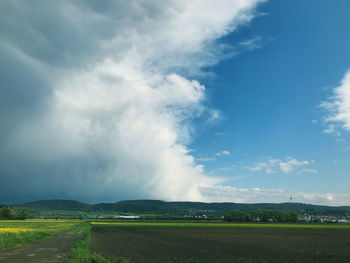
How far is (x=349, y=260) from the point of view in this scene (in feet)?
99.7

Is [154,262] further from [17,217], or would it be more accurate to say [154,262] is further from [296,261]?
[17,217]

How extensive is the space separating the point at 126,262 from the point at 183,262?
529cm

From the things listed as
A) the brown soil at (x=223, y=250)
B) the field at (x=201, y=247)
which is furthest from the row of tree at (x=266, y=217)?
the brown soil at (x=223, y=250)

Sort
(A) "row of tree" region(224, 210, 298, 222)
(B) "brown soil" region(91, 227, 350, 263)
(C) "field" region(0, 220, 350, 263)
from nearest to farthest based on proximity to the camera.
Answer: (C) "field" region(0, 220, 350, 263) → (B) "brown soil" region(91, 227, 350, 263) → (A) "row of tree" region(224, 210, 298, 222)

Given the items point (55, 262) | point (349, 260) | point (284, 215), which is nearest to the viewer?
point (55, 262)

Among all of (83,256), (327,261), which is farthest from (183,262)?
(327,261)

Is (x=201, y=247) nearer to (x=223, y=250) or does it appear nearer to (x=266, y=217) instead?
(x=223, y=250)

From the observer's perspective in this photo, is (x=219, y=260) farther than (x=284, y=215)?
No

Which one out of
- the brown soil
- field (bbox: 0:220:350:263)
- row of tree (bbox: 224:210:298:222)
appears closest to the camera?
field (bbox: 0:220:350:263)

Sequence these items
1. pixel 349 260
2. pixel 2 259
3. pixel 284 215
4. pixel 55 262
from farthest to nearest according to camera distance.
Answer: pixel 284 215, pixel 349 260, pixel 2 259, pixel 55 262

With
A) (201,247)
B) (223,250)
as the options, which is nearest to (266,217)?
(201,247)

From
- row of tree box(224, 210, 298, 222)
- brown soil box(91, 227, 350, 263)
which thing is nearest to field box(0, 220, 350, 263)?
brown soil box(91, 227, 350, 263)

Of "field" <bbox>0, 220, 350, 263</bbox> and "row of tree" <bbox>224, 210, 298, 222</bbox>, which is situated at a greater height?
"field" <bbox>0, 220, 350, 263</bbox>

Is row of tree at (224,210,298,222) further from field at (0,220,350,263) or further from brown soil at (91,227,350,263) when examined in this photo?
brown soil at (91,227,350,263)
